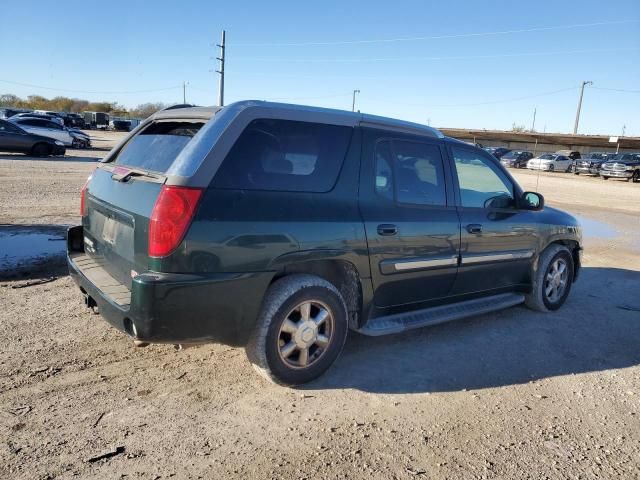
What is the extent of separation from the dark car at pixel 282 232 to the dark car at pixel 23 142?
63.3 feet

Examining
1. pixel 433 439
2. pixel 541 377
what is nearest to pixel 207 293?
pixel 433 439

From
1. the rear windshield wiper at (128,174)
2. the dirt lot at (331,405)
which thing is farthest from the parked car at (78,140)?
the rear windshield wiper at (128,174)

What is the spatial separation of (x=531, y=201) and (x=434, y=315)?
5.87 feet

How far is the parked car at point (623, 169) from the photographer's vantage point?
33.8 m

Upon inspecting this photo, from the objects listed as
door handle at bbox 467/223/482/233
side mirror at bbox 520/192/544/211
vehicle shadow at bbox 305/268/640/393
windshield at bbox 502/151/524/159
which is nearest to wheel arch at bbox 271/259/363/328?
vehicle shadow at bbox 305/268/640/393

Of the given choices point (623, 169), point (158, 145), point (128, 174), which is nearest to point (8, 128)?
point (158, 145)

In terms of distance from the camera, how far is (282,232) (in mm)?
3279

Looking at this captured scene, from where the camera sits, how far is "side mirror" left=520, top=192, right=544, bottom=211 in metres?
5.11

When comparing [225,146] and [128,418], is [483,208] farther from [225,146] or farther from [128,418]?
[128,418]

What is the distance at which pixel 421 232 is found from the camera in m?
4.11

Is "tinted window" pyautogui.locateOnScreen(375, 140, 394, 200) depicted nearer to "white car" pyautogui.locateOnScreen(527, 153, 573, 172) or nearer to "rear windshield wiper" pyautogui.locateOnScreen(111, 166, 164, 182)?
"rear windshield wiper" pyautogui.locateOnScreen(111, 166, 164, 182)

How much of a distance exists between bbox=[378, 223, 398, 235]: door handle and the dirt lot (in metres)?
1.05

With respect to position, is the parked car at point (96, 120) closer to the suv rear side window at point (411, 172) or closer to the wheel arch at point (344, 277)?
the suv rear side window at point (411, 172)

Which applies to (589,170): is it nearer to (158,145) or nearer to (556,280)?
(556,280)
